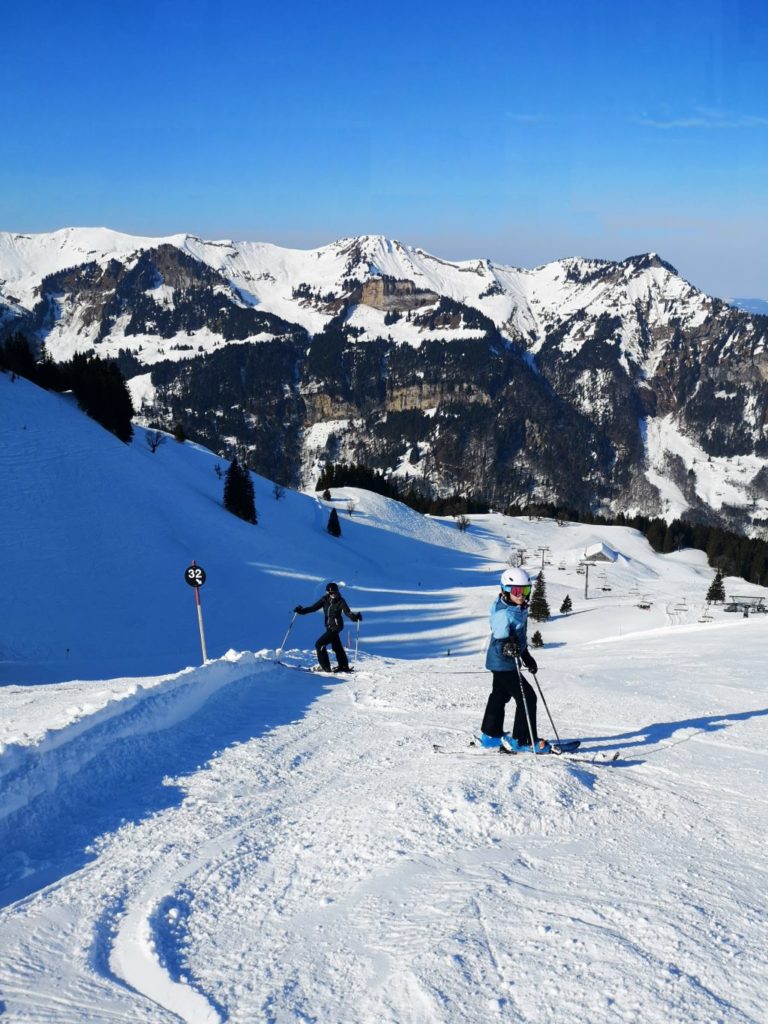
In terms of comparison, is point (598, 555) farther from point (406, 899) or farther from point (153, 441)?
point (406, 899)

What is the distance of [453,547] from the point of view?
314ft

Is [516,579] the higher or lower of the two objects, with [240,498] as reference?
lower

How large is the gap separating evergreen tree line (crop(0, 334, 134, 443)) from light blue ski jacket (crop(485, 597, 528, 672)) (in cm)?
5683

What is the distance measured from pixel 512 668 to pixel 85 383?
6120 centimetres

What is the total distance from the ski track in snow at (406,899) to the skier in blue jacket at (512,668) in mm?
656

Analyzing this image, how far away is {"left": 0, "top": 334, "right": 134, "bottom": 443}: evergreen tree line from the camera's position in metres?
61.6

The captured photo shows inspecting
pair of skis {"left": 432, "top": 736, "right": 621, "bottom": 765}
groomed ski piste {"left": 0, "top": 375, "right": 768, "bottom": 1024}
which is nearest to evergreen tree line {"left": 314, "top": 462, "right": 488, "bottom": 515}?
groomed ski piste {"left": 0, "top": 375, "right": 768, "bottom": 1024}

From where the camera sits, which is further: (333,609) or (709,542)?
(709,542)

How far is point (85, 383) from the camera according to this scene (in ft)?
204

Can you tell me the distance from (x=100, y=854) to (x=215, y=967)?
1868mm

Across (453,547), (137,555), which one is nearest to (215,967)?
(137,555)

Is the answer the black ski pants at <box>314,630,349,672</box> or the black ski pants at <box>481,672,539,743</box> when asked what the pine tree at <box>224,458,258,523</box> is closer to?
the black ski pants at <box>314,630,349,672</box>

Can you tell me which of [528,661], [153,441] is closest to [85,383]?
[153,441]

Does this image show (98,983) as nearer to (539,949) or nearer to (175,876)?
(175,876)
